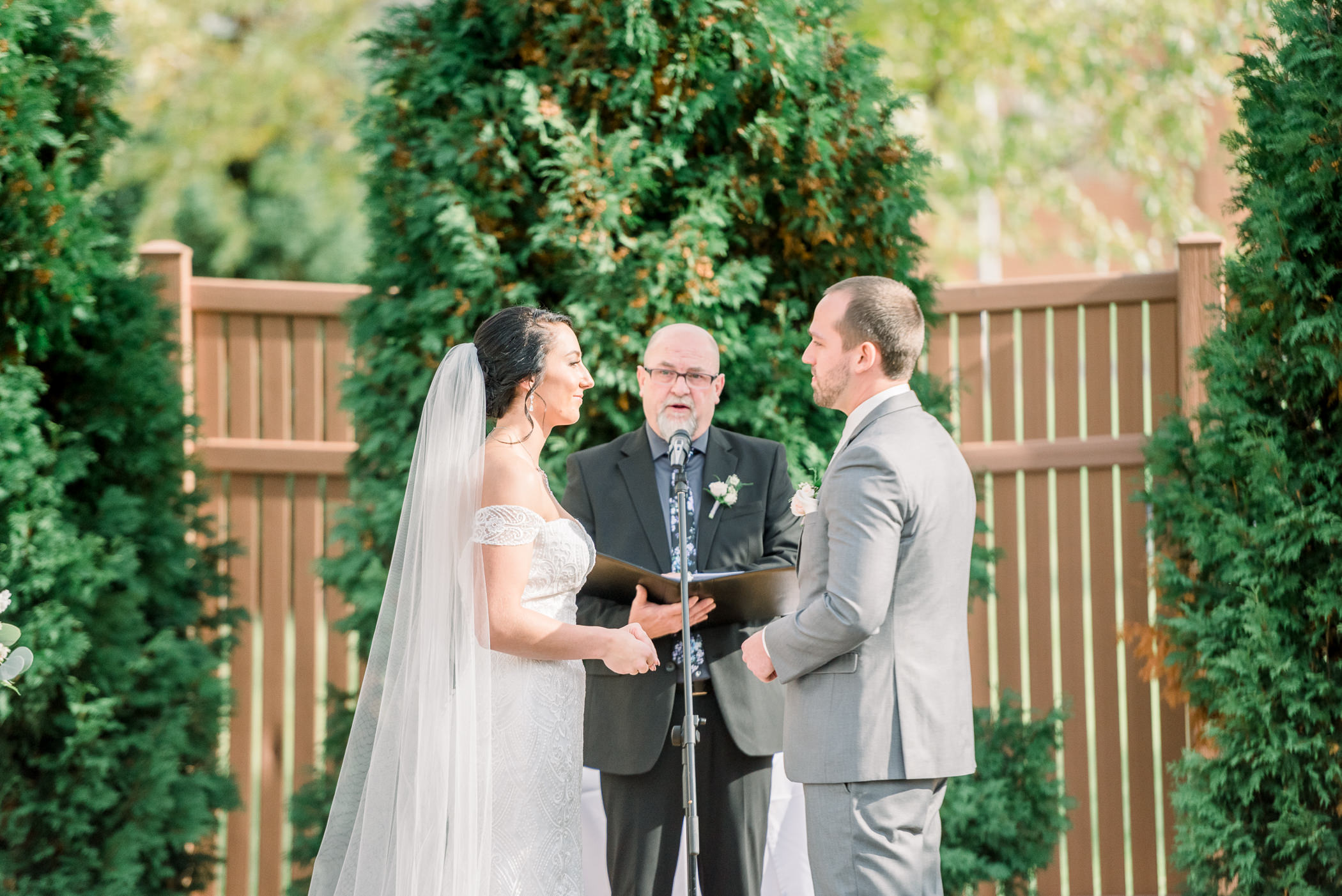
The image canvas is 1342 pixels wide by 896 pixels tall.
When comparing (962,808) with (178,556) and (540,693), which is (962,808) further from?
(178,556)

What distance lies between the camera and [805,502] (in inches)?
129

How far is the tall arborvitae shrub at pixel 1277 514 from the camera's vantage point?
4.38 m

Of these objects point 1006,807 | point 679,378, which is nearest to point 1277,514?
point 1006,807

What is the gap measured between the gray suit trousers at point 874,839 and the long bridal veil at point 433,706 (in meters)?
0.81

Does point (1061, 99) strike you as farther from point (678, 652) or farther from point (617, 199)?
point (678, 652)

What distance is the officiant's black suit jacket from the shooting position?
153 inches

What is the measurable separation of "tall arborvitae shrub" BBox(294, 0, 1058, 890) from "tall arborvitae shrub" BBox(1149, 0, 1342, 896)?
32.4 inches

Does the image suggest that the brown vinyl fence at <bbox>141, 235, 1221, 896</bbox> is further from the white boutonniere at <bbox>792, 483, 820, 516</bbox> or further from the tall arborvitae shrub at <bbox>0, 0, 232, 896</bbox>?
the white boutonniere at <bbox>792, 483, 820, 516</bbox>

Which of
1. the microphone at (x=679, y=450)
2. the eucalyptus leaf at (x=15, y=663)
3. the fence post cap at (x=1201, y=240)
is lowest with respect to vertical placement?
the eucalyptus leaf at (x=15, y=663)

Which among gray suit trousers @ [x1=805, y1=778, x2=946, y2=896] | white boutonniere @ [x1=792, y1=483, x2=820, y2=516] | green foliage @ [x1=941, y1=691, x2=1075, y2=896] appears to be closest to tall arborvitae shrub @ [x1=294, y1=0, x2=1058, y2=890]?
green foliage @ [x1=941, y1=691, x2=1075, y2=896]

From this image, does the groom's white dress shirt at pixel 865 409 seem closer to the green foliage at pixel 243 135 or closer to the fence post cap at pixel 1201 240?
the fence post cap at pixel 1201 240

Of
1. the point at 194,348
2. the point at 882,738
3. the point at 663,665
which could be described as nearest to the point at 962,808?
the point at 663,665

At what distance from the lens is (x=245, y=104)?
1297 centimetres

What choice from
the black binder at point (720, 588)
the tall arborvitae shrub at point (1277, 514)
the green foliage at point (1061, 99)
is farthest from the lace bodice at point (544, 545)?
the green foliage at point (1061, 99)
